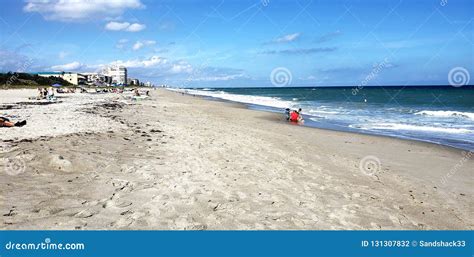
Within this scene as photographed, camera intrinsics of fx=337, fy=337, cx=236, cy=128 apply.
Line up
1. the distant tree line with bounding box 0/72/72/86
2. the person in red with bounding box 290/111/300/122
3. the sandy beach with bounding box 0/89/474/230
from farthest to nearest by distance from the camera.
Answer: the distant tree line with bounding box 0/72/72/86 < the person in red with bounding box 290/111/300/122 < the sandy beach with bounding box 0/89/474/230

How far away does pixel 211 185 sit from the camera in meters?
6.93

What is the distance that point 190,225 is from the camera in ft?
16.3

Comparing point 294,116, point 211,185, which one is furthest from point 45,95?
point 211,185

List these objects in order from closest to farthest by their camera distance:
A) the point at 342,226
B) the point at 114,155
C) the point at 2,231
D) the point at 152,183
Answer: the point at 2,231 → the point at 342,226 → the point at 152,183 → the point at 114,155

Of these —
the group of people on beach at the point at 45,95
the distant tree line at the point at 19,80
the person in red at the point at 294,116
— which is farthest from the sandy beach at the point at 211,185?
the distant tree line at the point at 19,80

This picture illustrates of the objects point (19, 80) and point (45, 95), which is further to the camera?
point (19, 80)

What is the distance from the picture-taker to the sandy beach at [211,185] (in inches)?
207

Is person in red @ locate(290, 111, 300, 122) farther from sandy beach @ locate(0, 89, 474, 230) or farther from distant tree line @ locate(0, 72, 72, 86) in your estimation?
distant tree line @ locate(0, 72, 72, 86)

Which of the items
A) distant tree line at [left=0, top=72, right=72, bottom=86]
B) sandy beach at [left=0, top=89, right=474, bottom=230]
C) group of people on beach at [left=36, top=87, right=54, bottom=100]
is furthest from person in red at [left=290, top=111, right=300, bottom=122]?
distant tree line at [left=0, top=72, right=72, bottom=86]

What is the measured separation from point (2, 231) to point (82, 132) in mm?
7677

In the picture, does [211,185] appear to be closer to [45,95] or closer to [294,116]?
[294,116]

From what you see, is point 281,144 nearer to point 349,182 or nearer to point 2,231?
point 349,182

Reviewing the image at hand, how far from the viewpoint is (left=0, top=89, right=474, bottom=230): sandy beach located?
17.3 feet
